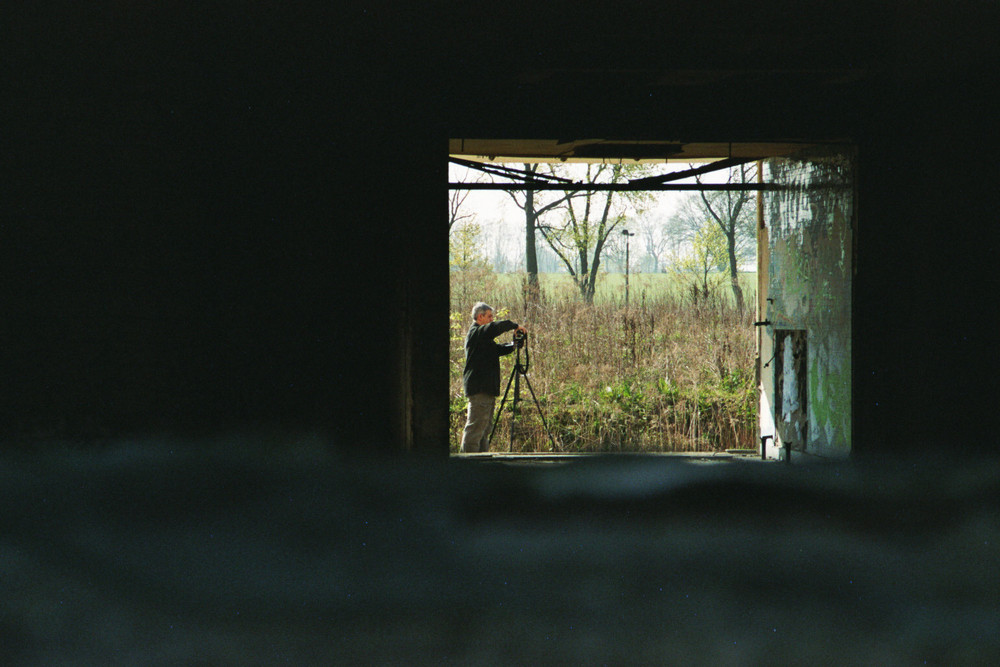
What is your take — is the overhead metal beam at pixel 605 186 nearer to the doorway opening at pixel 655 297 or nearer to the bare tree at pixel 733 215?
the doorway opening at pixel 655 297

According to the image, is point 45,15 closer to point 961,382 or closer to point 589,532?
point 589,532

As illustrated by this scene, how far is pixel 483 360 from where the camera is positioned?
8992 mm

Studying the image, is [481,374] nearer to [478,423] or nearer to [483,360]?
[483,360]

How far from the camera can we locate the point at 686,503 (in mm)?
7031

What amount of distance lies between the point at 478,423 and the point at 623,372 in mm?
3114

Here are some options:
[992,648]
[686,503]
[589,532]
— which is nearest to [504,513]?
[589,532]

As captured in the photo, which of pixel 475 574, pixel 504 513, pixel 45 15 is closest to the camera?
pixel 475 574

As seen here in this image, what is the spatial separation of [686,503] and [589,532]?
3.22 feet

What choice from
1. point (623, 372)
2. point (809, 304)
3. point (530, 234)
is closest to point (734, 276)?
point (530, 234)

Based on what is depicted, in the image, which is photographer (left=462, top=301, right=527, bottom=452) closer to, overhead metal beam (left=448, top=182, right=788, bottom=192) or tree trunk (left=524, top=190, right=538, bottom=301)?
overhead metal beam (left=448, top=182, right=788, bottom=192)

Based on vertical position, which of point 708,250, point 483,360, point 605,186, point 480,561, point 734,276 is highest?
point 708,250

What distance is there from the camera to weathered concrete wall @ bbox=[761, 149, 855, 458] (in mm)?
7020

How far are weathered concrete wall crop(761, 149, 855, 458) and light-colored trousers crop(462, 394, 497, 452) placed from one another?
2.47 m

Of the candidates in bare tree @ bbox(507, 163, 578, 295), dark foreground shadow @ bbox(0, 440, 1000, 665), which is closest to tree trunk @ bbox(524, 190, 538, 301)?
bare tree @ bbox(507, 163, 578, 295)
